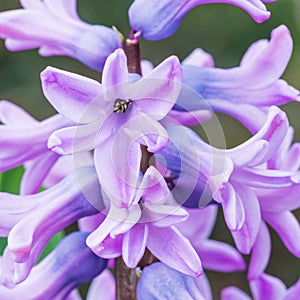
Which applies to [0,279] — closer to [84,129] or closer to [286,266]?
[84,129]

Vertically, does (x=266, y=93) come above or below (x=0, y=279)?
above

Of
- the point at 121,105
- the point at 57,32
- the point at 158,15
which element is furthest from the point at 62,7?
the point at 121,105

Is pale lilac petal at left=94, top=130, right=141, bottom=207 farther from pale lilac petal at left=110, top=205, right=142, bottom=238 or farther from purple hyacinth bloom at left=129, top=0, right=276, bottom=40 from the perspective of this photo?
purple hyacinth bloom at left=129, top=0, right=276, bottom=40

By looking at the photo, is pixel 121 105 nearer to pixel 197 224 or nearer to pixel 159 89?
pixel 159 89

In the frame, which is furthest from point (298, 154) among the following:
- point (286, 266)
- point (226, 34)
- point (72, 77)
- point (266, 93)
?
point (226, 34)

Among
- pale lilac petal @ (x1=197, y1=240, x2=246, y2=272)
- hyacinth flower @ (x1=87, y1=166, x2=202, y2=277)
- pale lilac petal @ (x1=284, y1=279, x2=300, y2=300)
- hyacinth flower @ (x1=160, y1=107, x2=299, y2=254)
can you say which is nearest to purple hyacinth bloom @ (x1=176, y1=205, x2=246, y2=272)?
pale lilac petal @ (x1=197, y1=240, x2=246, y2=272)

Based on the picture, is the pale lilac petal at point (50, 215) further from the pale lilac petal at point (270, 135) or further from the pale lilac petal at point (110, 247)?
the pale lilac petal at point (270, 135)
